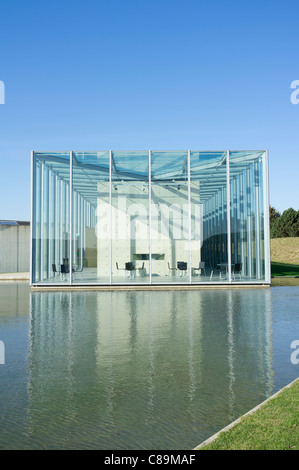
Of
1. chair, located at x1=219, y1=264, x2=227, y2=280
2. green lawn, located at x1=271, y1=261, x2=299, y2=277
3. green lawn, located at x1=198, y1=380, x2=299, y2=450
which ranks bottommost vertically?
green lawn, located at x1=271, y1=261, x2=299, y2=277

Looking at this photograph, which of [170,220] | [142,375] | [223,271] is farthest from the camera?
[170,220]

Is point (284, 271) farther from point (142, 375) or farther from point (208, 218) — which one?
point (142, 375)

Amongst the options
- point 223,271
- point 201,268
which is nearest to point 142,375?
point 223,271

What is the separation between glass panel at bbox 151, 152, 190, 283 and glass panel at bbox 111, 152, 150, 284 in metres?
0.39

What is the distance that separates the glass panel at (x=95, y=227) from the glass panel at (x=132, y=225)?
0.38m

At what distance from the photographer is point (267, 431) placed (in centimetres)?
316

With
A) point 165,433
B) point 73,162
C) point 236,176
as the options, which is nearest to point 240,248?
point 236,176

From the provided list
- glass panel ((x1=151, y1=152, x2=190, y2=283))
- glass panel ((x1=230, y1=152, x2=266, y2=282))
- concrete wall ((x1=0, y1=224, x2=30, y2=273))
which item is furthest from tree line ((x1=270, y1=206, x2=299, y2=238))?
glass panel ((x1=151, y1=152, x2=190, y2=283))

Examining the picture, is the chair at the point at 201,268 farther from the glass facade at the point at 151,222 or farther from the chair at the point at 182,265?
the chair at the point at 182,265

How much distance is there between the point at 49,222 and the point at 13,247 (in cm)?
1317

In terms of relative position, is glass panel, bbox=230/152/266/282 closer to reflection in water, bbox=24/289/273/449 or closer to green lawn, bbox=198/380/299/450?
reflection in water, bbox=24/289/273/449

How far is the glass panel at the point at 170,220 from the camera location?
17656 millimetres

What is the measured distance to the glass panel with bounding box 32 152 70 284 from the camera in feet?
55.2

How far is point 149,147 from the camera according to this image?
17.0m
